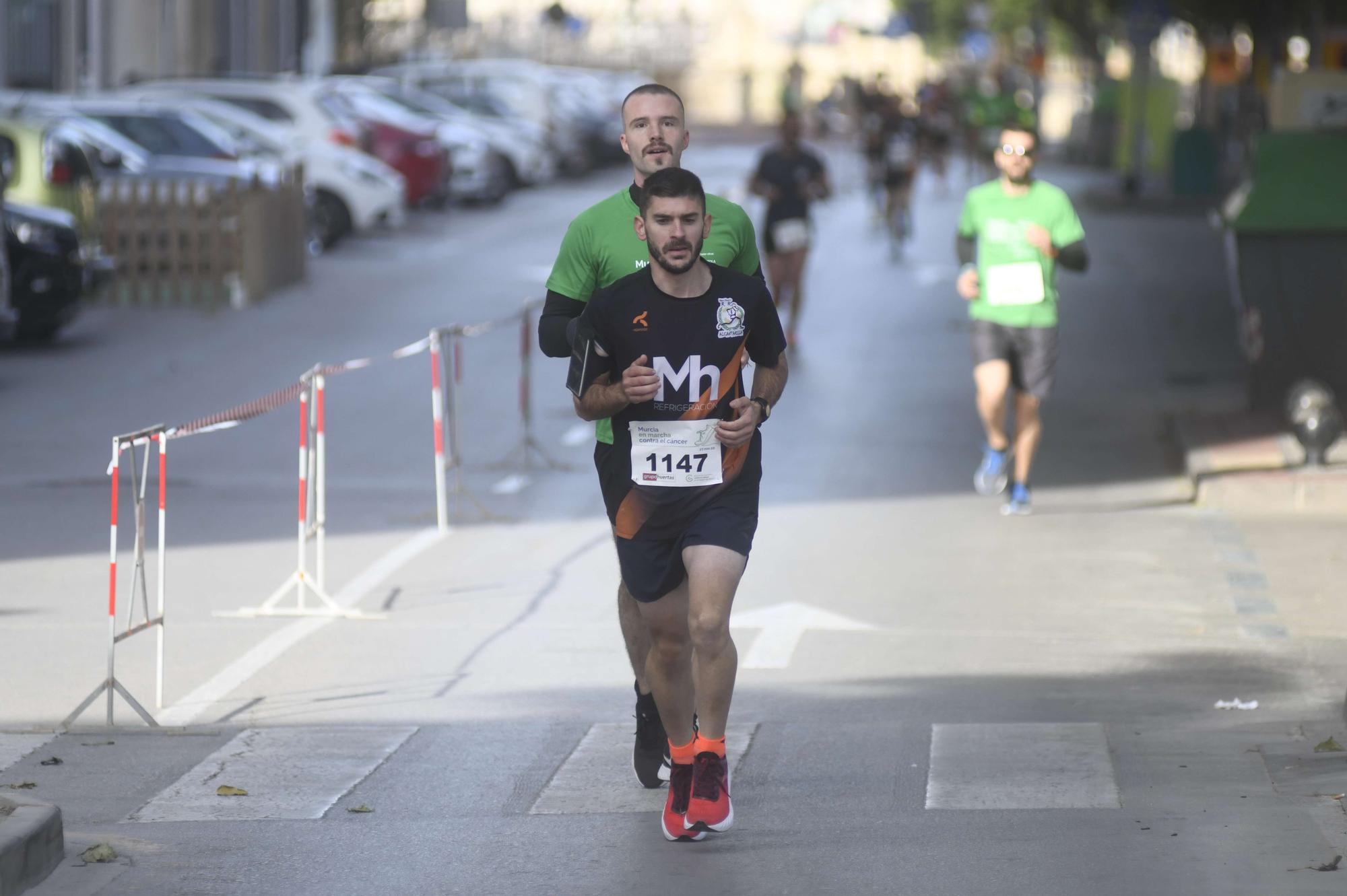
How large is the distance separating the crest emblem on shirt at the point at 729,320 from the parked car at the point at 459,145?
27276mm

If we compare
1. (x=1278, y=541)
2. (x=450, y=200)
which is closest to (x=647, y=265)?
(x=1278, y=541)

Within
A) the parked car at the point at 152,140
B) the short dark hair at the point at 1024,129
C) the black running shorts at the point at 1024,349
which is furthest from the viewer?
the parked car at the point at 152,140

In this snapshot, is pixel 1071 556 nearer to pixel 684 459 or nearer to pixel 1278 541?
pixel 1278 541

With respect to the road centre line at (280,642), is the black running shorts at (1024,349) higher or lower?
higher

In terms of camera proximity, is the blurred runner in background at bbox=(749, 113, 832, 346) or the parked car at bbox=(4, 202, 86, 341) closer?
the parked car at bbox=(4, 202, 86, 341)

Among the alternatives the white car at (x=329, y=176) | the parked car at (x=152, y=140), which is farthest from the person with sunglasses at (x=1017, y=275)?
the white car at (x=329, y=176)

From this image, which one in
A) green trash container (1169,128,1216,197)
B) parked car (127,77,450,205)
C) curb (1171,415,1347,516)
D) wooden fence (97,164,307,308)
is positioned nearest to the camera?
curb (1171,415,1347,516)

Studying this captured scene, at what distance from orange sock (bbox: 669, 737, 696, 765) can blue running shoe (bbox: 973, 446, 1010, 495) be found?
21.0ft

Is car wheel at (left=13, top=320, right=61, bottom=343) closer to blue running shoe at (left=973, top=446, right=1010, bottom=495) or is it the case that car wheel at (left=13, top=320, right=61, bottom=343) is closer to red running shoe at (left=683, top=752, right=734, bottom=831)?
blue running shoe at (left=973, top=446, right=1010, bottom=495)

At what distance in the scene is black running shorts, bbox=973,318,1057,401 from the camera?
1207 centimetres

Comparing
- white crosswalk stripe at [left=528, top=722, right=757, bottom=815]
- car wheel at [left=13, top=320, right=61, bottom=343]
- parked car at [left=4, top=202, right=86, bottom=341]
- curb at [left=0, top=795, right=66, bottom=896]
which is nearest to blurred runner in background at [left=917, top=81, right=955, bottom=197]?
car wheel at [left=13, top=320, right=61, bottom=343]

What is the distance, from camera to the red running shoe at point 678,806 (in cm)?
621

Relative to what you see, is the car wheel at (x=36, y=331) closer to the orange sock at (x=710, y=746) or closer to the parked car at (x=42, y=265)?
the parked car at (x=42, y=265)

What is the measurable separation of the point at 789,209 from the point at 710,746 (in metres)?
12.9
